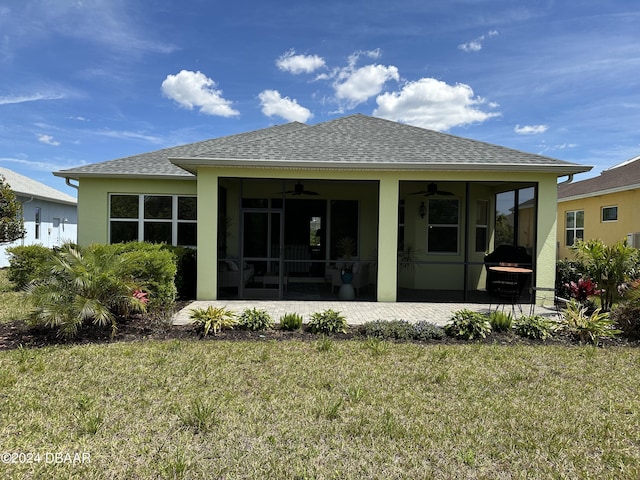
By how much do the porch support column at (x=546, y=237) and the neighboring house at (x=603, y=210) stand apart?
566 centimetres

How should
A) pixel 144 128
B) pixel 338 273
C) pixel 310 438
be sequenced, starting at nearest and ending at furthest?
pixel 310 438, pixel 338 273, pixel 144 128

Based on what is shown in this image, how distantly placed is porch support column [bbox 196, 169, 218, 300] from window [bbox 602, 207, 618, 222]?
16.2 metres

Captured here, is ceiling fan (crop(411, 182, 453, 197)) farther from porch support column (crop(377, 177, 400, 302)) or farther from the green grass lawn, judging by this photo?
the green grass lawn

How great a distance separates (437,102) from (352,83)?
7438mm

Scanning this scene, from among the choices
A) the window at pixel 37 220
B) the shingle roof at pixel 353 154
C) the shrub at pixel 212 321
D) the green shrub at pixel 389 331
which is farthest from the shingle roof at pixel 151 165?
the window at pixel 37 220

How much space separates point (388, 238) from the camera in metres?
9.57

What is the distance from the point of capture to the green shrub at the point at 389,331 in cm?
638

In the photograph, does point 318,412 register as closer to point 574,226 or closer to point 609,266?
point 609,266

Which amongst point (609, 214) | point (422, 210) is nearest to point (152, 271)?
point (422, 210)

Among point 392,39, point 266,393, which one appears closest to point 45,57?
point 392,39

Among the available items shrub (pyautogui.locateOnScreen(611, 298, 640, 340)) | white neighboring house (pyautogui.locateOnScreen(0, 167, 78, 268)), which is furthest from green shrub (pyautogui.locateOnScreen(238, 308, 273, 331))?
white neighboring house (pyautogui.locateOnScreen(0, 167, 78, 268))

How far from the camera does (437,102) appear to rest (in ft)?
85.4

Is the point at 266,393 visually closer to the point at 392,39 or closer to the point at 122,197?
the point at 122,197

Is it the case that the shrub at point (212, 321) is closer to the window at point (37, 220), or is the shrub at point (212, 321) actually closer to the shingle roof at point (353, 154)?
the shingle roof at point (353, 154)
